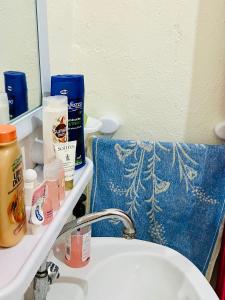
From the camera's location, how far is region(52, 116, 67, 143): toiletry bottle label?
621 millimetres

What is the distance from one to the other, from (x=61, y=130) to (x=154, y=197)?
0.43 metres

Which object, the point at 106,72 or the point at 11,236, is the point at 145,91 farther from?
the point at 11,236

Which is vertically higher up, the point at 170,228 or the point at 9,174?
the point at 9,174

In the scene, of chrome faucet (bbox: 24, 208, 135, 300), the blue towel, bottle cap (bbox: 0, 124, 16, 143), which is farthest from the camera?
the blue towel

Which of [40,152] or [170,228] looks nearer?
[40,152]

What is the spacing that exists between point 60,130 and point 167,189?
44cm

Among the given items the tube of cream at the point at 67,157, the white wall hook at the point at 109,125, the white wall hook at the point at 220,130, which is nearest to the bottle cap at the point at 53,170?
the tube of cream at the point at 67,157

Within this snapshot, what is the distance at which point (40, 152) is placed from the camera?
2.20ft

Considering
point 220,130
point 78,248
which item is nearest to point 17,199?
point 78,248

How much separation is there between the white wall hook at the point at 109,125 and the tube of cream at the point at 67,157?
1.14ft

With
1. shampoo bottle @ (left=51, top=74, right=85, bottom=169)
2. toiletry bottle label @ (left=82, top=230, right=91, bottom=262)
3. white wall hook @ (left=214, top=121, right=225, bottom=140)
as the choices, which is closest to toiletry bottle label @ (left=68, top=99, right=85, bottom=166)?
shampoo bottle @ (left=51, top=74, right=85, bottom=169)

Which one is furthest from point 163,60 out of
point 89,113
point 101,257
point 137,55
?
point 101,257

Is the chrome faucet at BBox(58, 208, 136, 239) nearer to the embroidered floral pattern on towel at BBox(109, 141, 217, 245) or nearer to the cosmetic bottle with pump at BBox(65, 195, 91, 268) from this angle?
the cosmetic bottle with pump at BBox(65, 195, 91, 268)

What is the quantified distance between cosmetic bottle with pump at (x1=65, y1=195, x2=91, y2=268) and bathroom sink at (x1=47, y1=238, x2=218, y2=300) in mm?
16
